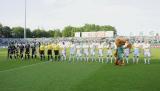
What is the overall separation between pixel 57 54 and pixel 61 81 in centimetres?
1301

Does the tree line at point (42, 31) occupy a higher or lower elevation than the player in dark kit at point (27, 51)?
higher

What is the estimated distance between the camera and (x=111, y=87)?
1212 centimetres

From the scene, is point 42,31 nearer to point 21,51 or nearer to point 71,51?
point 21,51

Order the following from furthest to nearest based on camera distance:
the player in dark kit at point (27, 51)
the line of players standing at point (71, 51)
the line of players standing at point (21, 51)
Result: the line of players standing at point (21, 51) → the player in dark kit at point (27, 51) → the line of players standing at point (71, 51)

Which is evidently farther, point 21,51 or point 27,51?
point 21,51

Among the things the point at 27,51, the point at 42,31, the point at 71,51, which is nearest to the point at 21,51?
the point at 27,51

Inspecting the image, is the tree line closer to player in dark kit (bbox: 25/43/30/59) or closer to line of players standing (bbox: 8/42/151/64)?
line of players standing (bbox: 8/42/151/64)

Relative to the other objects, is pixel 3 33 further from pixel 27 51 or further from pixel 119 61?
pixel 119 61

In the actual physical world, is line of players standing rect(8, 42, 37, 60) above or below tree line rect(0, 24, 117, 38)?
below

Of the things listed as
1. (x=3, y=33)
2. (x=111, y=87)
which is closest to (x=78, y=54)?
(x=111, y=87)

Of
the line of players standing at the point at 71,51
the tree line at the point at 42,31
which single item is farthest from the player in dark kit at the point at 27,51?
the tree line at the point at 42,31

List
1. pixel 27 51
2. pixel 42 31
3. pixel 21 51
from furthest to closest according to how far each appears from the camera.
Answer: pixel 42 31 → pixel 21 51 → pixel 27 51

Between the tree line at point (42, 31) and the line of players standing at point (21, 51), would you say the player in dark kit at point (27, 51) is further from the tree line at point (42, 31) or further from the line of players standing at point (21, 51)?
the tree line at point (42, 31)

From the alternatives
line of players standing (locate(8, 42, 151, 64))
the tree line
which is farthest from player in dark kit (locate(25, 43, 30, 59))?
the tree line
